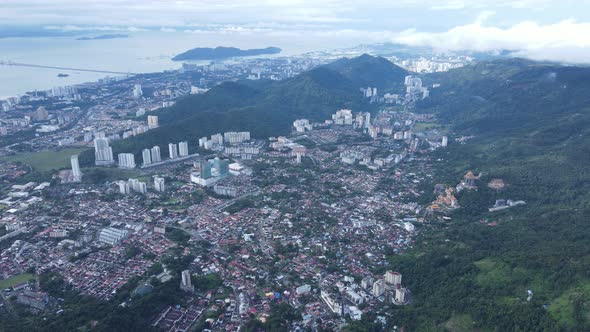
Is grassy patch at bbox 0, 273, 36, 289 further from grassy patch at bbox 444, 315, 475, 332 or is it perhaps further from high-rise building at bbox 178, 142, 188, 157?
high-rise building at bbox 178, 142, 188, 157

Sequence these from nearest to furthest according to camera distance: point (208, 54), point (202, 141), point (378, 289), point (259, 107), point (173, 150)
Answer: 1. point (378, 289)
2. point (173, 150)
3. point (202, 141)
4. point (259, 107)
5. point (208, 54)

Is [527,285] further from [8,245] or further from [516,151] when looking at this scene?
[8,245]

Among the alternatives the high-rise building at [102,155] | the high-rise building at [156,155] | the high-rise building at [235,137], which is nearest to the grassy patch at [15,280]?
the high-rise building at [102,155]

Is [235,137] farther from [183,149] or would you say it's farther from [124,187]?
[124,187]

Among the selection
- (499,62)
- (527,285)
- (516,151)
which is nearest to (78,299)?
(527,285)

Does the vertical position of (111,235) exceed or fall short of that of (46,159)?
it falls short

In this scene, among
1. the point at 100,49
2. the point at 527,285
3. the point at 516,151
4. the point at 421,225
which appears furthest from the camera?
the point at 100,49

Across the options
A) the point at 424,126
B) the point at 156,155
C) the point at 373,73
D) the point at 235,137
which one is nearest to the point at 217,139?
the point at 235,137
